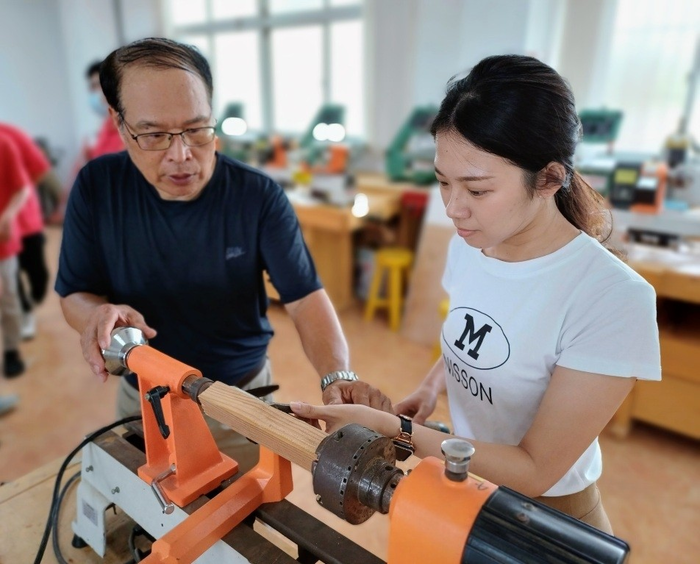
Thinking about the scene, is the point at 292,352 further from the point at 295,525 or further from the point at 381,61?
the point at 295,525

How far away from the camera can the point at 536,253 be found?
3.26 feet

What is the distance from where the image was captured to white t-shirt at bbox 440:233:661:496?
852 millimetres

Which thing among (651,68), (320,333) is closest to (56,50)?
(651,68)

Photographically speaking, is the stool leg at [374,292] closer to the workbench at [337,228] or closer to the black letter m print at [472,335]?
the workbench at [337,228]

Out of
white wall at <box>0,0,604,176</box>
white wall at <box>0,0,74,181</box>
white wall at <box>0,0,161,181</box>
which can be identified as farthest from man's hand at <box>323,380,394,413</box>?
white wall at <box>0,0,74,181</box>

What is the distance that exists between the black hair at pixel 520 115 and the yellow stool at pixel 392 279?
284cm

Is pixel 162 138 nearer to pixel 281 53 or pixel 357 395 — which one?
pixel 357 395

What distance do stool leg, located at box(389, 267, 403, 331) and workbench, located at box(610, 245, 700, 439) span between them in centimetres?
158

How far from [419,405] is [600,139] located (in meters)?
2.57

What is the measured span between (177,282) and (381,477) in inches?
34.9

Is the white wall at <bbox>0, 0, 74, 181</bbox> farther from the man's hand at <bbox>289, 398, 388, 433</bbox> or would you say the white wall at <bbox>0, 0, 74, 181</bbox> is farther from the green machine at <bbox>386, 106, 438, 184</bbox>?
the man's hand at <bbox>289, 398, 388, 433</bbox>

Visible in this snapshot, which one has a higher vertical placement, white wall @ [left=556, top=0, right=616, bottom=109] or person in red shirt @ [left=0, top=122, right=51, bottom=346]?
white wall @ [left=556, top=0, right=616, bottom=109]

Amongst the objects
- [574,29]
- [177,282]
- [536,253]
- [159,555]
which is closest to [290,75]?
[574,29]

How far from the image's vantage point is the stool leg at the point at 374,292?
3.90m
